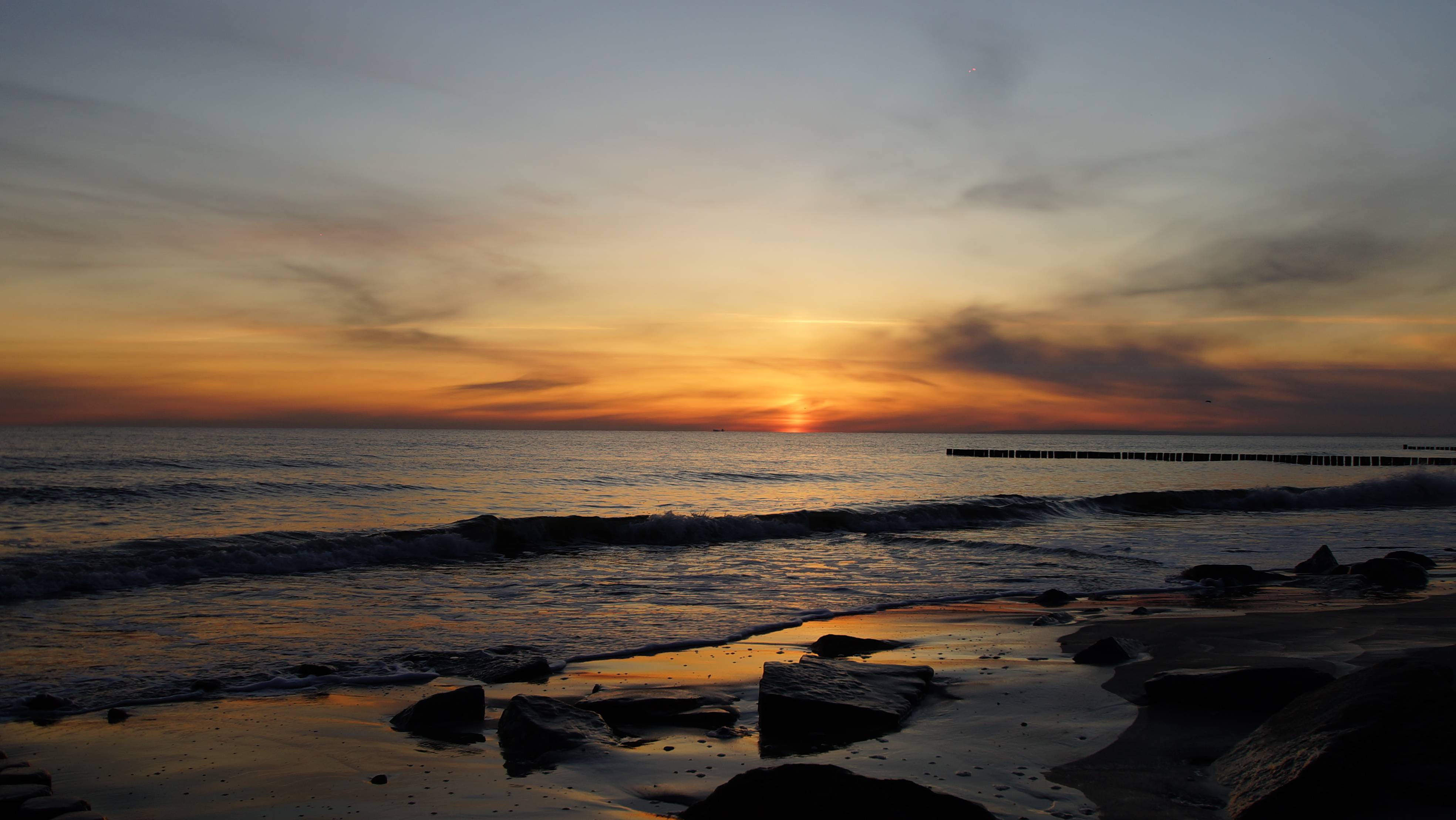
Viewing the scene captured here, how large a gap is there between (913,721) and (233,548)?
15321 millimetres

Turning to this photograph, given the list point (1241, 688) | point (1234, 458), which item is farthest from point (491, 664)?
point (1234, 458)

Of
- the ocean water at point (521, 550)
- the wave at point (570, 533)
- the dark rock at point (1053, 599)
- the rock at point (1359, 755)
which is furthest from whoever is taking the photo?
the wave at point (570, 533)

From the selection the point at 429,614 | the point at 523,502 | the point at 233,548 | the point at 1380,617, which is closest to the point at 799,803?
the point at 429,614

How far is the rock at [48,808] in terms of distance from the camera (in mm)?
4129

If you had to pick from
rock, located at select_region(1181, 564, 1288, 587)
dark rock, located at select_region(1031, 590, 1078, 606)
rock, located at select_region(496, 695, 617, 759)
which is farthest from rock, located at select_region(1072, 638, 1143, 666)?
rock, located at select_region(1181, 564, 1288, 587)

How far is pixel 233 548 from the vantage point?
16312 mm

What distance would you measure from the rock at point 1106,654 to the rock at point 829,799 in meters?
4.30

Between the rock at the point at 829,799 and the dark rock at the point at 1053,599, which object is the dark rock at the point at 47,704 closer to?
the rock at the point at 829,799

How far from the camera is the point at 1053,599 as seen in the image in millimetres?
11883

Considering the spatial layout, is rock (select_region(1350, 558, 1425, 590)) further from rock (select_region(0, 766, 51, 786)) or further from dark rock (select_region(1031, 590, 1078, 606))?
rock (select_region(0, 766, 51, 786))

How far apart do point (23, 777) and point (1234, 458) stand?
4332 inches

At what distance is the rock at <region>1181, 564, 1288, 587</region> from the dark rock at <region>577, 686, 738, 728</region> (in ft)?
34.9

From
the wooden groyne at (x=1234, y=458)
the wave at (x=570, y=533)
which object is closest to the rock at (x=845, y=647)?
the wave at (x=570, y=533)

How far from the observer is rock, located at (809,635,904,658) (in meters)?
8.38
